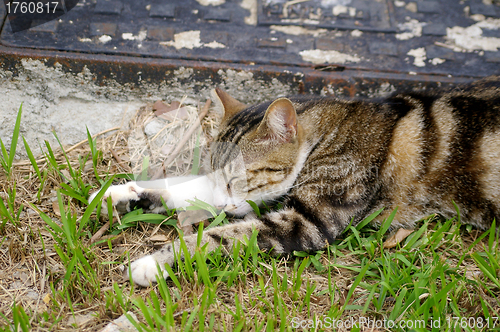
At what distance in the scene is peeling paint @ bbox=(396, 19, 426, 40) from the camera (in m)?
3.00

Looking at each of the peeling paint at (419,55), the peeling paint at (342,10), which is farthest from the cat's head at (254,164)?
the peeling paint at (342,10)

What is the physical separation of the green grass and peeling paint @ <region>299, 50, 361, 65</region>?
1208mm

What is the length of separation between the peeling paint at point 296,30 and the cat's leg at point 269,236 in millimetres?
1504

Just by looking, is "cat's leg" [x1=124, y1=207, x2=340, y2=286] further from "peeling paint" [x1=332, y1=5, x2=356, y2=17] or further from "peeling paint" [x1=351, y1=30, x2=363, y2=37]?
"peeling paint" [x1=332, y1=5, x2=356, y2=17]

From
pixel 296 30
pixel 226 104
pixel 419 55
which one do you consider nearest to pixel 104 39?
pixel 226 104

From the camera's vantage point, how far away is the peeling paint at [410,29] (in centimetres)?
300

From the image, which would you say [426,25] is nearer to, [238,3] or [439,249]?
[238,3]

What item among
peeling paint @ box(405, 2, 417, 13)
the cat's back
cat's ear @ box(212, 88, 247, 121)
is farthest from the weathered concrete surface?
peeling paint @ box(405, 2, 417, 13)

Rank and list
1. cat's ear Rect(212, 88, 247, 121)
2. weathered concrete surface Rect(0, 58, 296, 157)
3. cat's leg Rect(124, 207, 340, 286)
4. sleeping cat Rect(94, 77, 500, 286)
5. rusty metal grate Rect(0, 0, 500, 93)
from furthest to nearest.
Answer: rusty metal grate Rect(0, 0, 500, 93) < weathered concrete surface Rect(0, 58, 296, 157) < cat's ear Rect(212, 88, 247, 121) < sleeping cat Rect(94, 77, 500, 286) < cat's leg Rect(124, 207, 340, 286)

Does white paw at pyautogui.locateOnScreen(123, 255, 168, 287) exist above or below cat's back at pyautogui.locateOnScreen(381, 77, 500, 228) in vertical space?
below

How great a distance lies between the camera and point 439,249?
2162 mm

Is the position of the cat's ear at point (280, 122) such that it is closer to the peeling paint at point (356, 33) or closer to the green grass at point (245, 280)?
the green grass at point (245, 280)

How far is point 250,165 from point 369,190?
2.18 feet

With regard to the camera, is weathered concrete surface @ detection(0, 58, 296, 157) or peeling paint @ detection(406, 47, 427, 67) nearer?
weathered concrete surface @ detection(0, 58, 296, 157)
